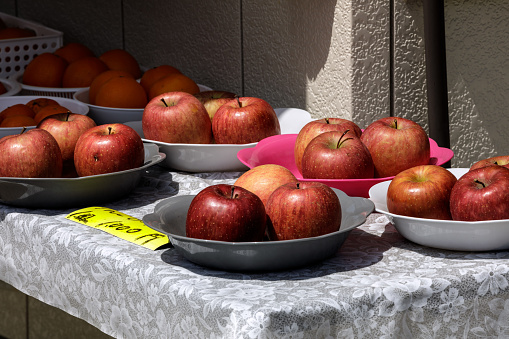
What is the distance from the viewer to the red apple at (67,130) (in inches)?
55.1

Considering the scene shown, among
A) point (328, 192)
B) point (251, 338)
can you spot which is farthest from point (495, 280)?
point (251, 338)

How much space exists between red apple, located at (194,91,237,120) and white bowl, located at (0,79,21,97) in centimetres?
65

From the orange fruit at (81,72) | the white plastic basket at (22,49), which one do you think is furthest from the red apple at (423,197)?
the white plastic basket at (22,49)

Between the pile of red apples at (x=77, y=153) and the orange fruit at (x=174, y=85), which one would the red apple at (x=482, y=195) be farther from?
the orange fruit at (x=174, y=85)

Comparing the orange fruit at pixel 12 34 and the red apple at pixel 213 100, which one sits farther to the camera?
the orange fruit at pixel 12 34

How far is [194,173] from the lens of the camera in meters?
1.55

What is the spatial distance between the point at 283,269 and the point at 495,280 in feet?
0.95

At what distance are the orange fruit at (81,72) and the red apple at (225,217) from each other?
4.08 ft

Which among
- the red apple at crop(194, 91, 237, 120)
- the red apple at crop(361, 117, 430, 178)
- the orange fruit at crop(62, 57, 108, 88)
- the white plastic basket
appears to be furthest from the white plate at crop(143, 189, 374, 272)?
the white plastic basket

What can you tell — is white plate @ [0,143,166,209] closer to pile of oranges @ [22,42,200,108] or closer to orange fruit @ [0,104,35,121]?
orange fruit @ [0,104,35,121]

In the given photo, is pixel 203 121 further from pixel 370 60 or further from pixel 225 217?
pixel 225 217

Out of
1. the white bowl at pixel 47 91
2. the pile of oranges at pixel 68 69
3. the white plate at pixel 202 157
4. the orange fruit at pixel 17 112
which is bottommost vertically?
the white plate at pixel 202 157

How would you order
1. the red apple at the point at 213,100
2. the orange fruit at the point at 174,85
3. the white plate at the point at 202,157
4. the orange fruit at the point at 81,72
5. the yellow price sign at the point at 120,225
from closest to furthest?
the yellow price sign at the point at 120,225 < the white plate at the point at 202,157 < the red apple at the point at 213,100 < the orange fruit at the point at 174,85 < the orange fruit at the point at 81,72

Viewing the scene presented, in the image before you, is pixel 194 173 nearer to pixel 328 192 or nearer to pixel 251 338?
pixel 328 192
